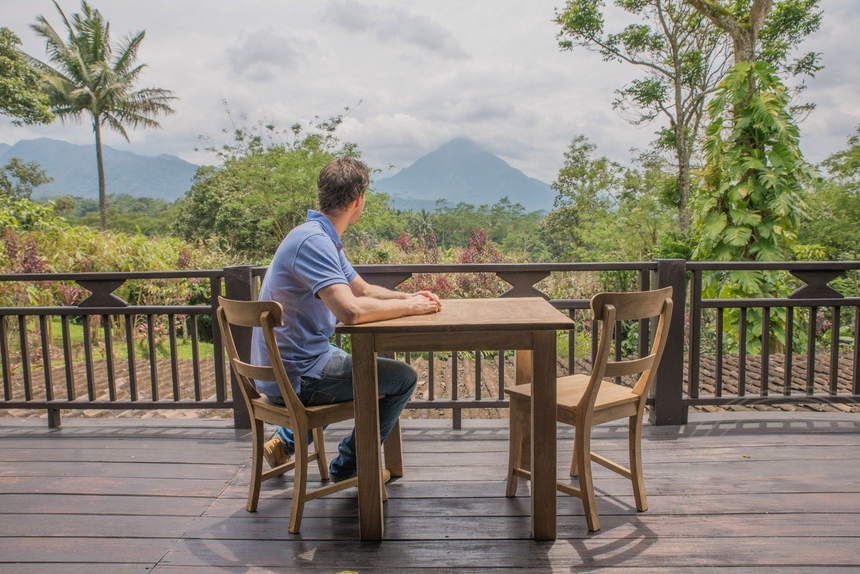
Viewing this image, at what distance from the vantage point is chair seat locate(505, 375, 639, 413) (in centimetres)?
212

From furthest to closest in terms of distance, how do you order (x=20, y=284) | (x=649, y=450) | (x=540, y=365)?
(x=20, y=284)
(x=649, y=450)
(x=540, y=365)

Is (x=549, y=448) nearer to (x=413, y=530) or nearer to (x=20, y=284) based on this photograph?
(x=413, y=530)

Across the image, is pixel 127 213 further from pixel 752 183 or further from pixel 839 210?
pixel 752 183

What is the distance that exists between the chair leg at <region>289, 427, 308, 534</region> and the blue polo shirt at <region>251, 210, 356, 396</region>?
7.1 inches

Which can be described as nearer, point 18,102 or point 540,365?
point 540,365

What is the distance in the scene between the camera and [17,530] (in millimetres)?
2127

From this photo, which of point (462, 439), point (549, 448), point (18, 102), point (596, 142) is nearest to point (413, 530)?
point (549, 448)

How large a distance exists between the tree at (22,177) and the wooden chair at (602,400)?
1403 inches

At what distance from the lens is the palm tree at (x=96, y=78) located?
84.0 ft

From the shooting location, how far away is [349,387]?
217 cm

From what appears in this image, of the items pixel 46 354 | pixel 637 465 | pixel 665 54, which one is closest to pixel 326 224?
pixel 637 465

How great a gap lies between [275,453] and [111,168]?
17929 cm

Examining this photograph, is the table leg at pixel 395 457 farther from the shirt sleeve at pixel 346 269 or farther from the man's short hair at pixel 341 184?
the man's short hair at pixel 341 184

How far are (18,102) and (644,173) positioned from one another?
64.6 ft
